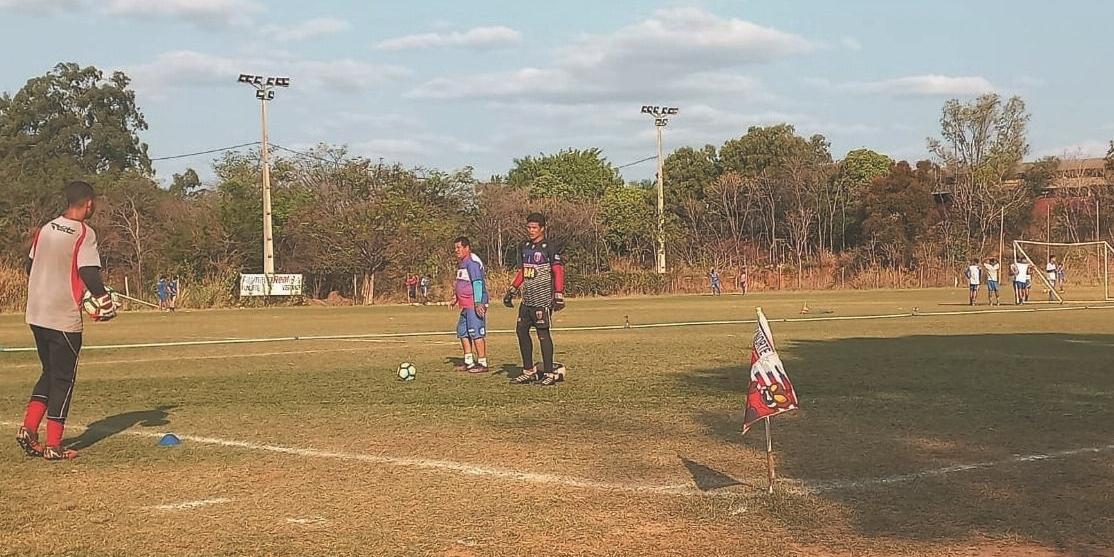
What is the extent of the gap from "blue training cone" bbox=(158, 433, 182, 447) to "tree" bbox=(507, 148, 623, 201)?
238ft

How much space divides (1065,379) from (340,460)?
356 inches

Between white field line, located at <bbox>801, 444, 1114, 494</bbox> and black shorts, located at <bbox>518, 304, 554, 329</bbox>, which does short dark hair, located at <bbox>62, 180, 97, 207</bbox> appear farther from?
white field line, located at <bbox>801, 444, 1114, 494</bbox>

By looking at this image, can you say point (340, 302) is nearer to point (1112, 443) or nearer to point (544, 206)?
point (544, 206)

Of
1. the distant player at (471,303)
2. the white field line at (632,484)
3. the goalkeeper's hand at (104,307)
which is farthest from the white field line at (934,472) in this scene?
the distant player at (471,303)

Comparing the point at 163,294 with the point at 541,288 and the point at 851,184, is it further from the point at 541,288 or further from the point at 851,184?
the point at 851,184

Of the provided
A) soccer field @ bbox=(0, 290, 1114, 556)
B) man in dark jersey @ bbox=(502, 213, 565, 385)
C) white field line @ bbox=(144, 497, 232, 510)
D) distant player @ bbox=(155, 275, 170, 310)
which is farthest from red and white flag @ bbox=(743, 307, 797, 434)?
distant player @ bbox=(155, 275, 170, 310)

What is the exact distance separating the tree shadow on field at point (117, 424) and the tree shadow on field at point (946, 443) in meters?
5.20

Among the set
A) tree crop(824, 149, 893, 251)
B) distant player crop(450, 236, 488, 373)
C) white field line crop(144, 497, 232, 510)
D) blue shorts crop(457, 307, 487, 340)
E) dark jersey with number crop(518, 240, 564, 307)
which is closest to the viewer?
white field line crop(144, 497, 232, 510)

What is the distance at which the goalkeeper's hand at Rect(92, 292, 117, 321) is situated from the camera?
7.76 meters

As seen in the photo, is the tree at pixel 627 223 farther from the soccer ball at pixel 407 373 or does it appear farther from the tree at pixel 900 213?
the soccer ball at pixel 407 373

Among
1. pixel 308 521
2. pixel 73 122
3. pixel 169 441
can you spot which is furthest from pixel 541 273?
pixel 73 122

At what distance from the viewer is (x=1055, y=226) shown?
214 ft

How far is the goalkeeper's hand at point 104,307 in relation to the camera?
Answer: 7.76 m

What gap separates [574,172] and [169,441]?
7681 cm
